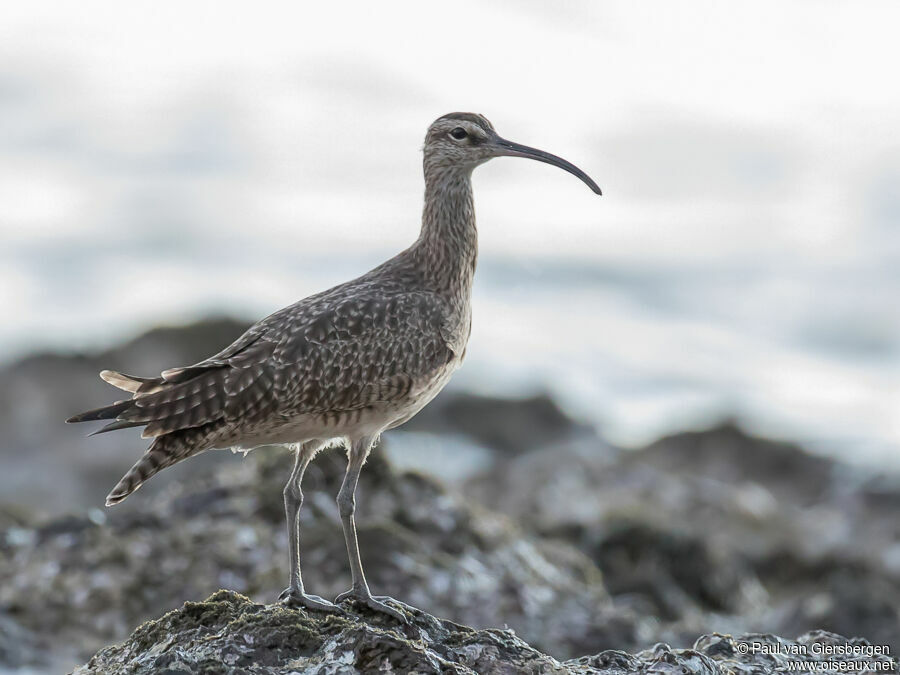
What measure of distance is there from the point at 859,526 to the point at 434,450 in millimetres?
7376

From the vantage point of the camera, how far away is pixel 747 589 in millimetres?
14383

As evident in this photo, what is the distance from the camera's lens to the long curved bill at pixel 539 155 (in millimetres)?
10141

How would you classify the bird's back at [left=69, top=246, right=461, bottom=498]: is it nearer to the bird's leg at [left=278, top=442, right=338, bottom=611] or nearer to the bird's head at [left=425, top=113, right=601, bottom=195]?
the bird's leg at [left=278, top=442, right=338, bottom=611]

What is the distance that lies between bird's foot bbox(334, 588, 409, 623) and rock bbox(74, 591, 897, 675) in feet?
0.18

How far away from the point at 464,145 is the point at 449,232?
73cm

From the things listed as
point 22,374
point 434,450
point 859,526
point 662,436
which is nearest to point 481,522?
point 859,526

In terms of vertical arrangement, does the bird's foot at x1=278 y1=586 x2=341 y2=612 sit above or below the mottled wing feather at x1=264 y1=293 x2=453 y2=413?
below

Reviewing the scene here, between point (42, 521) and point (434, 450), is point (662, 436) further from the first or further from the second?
point (42, 521)

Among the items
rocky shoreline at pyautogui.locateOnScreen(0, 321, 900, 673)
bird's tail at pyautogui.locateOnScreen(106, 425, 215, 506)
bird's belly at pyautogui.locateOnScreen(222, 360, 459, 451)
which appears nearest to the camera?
rocky shoreline at pyautogui.locateOnScreen(0, 321, 900, 673)

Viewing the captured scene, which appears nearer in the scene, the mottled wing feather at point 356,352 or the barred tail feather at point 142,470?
the barred tail feather at point 142,470

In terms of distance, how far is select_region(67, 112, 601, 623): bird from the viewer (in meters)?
8.12

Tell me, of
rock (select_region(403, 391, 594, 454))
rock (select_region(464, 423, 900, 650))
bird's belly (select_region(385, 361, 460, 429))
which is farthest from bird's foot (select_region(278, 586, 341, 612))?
rock (select_region(403, 391, 594, 454))

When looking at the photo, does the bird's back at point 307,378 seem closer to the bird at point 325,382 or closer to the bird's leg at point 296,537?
the bird at point 325,382

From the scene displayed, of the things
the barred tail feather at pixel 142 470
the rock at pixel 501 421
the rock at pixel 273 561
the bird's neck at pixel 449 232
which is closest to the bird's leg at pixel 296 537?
the barred tail feather at pixel 142 470
